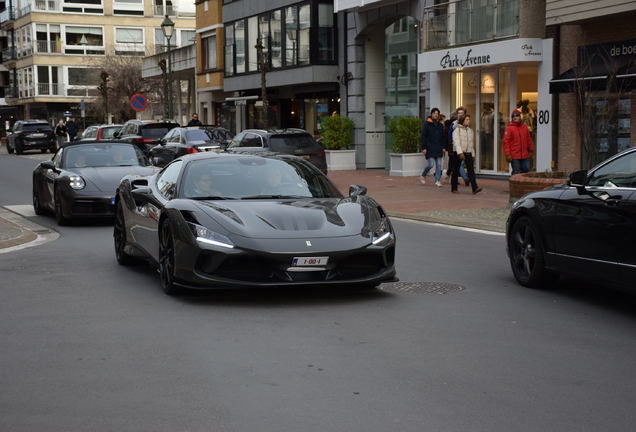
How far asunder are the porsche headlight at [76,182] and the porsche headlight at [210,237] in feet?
24.6

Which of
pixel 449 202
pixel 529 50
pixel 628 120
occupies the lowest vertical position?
pixel 449 202

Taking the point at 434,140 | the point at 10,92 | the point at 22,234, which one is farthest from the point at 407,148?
the point at 10,92

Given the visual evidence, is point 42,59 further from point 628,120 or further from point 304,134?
point 628,120

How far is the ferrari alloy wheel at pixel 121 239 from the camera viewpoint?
412 inches

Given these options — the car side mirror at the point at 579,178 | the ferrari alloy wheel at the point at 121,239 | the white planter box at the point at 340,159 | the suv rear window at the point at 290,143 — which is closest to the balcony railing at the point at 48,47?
the white planter box at the point at 340,159

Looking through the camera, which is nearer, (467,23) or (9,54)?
(467,23)

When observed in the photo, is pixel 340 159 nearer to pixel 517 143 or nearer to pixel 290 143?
pixel 290 143

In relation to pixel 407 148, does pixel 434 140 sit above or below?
above

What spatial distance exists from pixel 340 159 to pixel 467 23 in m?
7.90

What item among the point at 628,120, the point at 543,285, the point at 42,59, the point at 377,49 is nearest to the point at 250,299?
the point at 543,285

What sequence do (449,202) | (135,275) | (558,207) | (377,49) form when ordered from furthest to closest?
(377,49), (449,202), (135,275), (558,207)

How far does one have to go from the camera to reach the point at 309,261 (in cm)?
773

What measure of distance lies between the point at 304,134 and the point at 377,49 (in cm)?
937

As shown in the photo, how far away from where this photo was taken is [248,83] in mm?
41219
